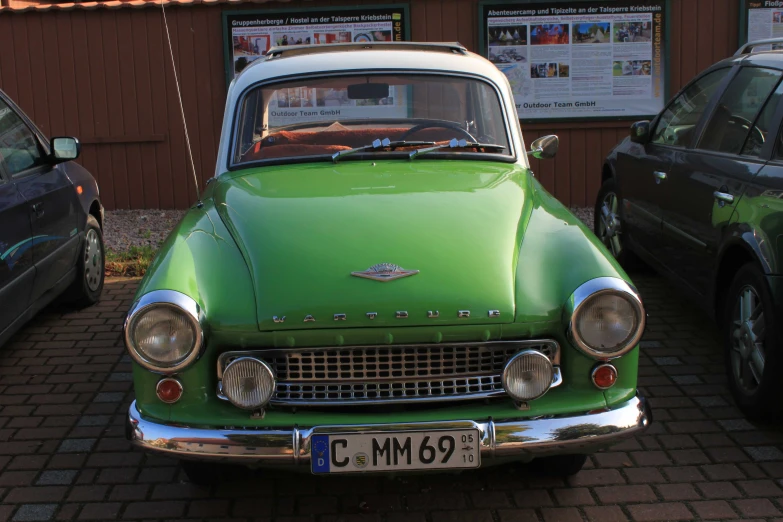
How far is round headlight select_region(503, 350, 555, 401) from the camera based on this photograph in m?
2.89

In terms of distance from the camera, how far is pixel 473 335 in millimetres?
2891

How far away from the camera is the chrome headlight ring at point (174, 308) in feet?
9.34

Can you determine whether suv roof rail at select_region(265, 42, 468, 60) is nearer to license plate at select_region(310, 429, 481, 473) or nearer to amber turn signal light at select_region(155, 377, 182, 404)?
amber turn signal light at select_region(155, 377, 182, 404)

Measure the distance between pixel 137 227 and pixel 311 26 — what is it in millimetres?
2865

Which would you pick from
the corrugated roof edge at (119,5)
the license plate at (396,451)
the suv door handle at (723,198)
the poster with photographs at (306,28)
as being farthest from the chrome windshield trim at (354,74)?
the corrugated roof edge at (119,5)

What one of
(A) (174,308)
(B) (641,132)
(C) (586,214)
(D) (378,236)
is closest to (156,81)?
(C) (586,214)

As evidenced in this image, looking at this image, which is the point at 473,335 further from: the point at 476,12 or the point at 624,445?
the point at 476,12

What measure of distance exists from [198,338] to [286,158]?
1.60 metres

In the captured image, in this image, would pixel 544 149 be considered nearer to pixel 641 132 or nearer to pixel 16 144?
pixel 641 132

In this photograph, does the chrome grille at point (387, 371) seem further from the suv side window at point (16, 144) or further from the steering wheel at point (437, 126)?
the suv side window at point (16, 144)

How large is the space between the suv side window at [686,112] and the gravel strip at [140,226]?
289cm

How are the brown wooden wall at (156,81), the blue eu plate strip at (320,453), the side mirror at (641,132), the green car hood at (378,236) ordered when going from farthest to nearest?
the brown wooden wall at (156,81), the side mirror at (641,132), the green car hood at (378,236), the blue eu plate strip at (320,453)

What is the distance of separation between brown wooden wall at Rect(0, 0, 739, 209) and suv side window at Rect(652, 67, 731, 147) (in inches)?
142

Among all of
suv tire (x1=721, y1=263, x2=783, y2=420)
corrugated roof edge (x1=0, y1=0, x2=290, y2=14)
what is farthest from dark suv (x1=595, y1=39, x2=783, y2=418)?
corrugated roof edge (x1=0, y1=0, x2=290, y2=14)
